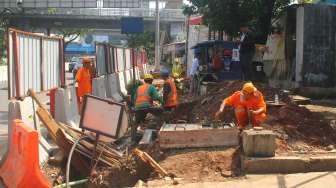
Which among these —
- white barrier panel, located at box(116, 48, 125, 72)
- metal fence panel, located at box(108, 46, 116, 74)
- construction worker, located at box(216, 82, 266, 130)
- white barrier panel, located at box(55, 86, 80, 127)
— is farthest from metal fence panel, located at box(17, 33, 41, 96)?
white barrier panel, located at box(116, 48, 125, 72)

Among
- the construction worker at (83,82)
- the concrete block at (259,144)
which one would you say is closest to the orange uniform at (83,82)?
the construction worker at (83,82)

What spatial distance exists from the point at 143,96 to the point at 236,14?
10.2 metres

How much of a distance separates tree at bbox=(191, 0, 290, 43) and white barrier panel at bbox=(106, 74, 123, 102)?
4.09 meters

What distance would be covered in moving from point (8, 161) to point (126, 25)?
2963 cm

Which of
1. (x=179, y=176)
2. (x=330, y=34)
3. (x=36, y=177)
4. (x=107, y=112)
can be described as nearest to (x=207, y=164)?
(x=179, y=176)

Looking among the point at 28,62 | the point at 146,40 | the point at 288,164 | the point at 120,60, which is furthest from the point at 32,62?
the point at 146,40

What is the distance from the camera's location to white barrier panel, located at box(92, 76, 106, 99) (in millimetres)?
16172

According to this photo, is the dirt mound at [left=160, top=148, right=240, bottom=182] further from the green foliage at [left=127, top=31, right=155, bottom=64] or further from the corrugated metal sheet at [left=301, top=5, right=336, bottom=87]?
the green foliage at [left=127, top=31, right=155, bottom=64]

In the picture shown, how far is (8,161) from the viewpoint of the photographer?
27.3 ft

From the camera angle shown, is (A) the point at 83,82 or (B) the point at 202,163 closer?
(B) the point at 202,163

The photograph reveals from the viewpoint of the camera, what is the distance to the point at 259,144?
7883 millimetres

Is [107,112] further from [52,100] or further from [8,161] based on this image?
[52,100]

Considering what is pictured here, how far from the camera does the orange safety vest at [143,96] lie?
40.1 feet

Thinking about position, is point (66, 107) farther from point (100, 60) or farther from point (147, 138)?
point (100, 60)
